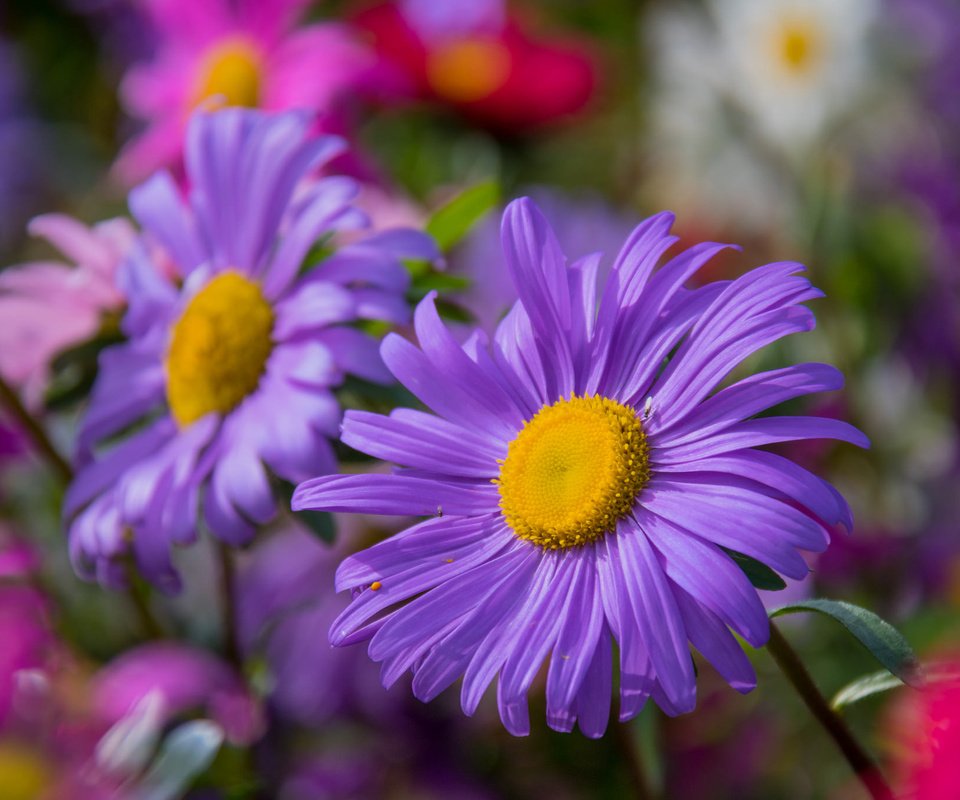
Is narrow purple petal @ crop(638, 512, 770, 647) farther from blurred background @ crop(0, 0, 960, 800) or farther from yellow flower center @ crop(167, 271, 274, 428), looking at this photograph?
yellow flower center @ crop(167, 271, 274, 428)

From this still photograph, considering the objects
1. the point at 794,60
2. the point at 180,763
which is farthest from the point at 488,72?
the point at 180,763

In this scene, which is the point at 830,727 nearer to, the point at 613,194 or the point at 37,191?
the point at 613,194

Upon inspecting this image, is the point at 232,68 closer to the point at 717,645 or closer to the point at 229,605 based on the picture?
the point at 229,605

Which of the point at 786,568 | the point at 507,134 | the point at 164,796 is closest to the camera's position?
the point at 786,568

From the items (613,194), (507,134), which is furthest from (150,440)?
(613,194)

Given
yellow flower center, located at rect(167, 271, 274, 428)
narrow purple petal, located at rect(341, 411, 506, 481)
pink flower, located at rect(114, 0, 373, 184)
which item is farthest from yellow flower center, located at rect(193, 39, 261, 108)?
narrow purple petal, located at rect(341, 411, 506, 481)

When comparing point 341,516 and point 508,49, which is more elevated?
point 508,49
